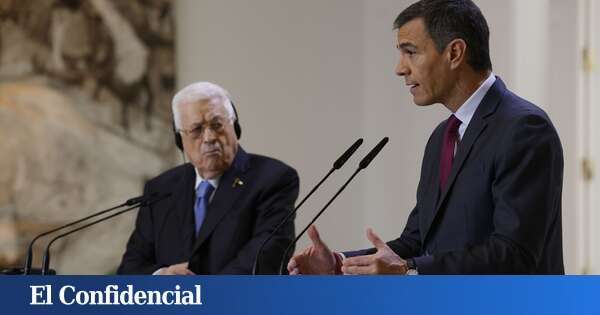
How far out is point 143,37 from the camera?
581 cm

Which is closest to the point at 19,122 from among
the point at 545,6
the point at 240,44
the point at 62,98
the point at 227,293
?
→ the point at 62,98

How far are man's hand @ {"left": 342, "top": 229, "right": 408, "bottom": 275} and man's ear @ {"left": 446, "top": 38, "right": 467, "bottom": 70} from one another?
1.80 ft

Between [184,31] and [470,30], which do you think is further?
[184,31]

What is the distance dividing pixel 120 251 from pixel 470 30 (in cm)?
339

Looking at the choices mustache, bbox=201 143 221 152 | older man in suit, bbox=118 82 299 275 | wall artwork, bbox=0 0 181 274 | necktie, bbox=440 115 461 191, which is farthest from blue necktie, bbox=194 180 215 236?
wall artwork, bbox=0 0 181 274

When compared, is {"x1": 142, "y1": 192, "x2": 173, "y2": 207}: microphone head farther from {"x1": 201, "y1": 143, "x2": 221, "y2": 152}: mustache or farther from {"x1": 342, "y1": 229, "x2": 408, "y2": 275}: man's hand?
{"x1": 342, "y1": 229, "x2": 408, "y2": 275}: man's hand

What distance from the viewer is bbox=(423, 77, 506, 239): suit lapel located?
8.70ft

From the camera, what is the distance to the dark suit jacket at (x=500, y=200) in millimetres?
2473

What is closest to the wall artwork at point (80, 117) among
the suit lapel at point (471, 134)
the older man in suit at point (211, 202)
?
the older man in suit at point (211, 202)

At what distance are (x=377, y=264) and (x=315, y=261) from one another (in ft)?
0.94

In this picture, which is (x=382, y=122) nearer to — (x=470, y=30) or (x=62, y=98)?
(x=62, y=98)

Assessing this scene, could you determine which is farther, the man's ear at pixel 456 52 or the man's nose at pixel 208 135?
the man's nose at pixel 208 135

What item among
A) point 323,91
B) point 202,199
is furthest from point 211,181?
Answer: point 323,91

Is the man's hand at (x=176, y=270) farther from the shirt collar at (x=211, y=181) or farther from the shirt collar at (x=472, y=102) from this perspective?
the shirt collar at (x=472, y=102)
